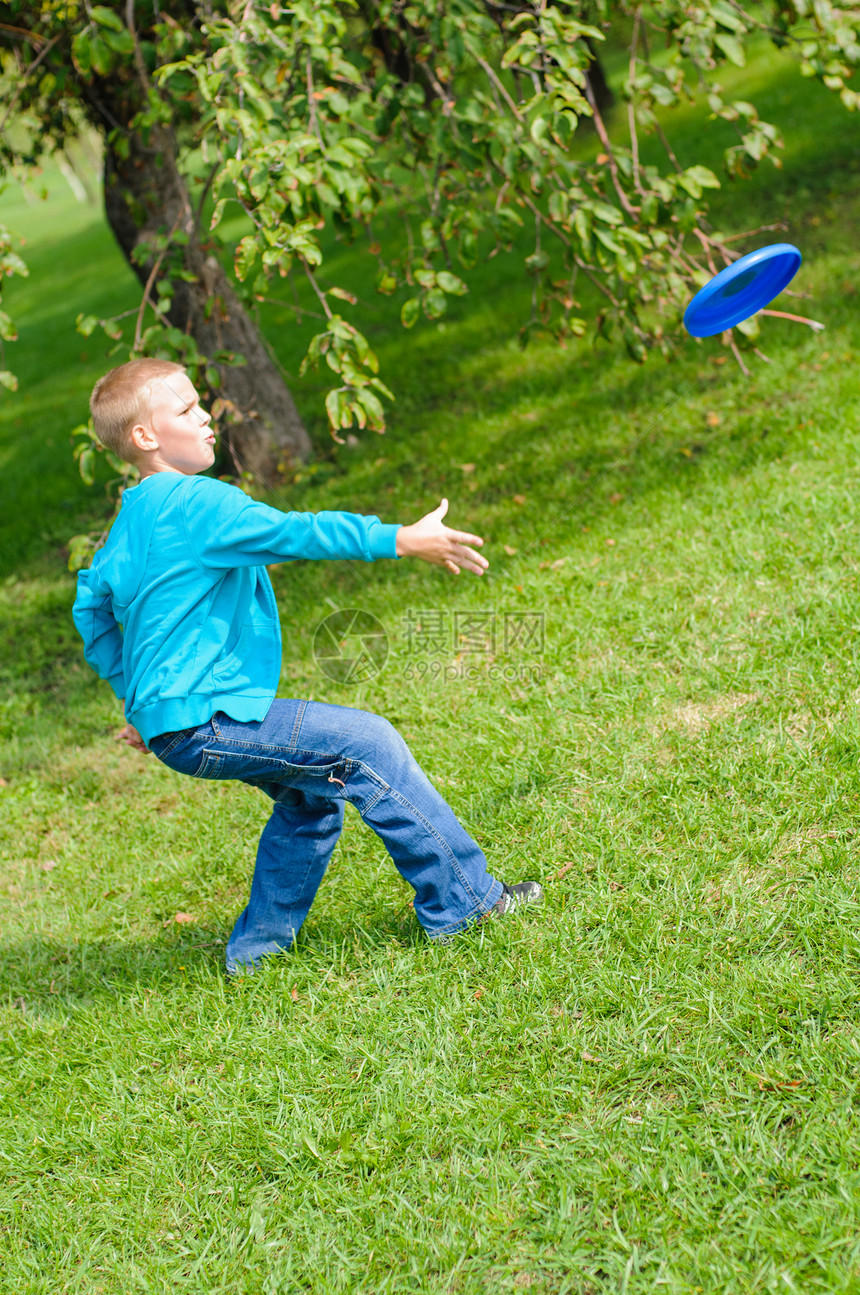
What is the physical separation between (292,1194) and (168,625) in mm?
1427

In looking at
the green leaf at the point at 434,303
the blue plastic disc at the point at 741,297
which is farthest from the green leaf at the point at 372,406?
the blue plastic disc at the point at 741,297

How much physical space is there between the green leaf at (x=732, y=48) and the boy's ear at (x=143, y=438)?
9.96 ft

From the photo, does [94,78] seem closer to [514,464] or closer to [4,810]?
[514,464]

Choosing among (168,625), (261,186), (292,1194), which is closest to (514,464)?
(261,186)

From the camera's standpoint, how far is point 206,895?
142 inches

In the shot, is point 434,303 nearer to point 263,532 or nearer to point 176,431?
point 176,431

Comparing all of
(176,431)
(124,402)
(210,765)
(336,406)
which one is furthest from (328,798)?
(336,406)

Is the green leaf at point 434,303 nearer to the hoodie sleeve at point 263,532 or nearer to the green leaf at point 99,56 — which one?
the green leaf at point 99,56

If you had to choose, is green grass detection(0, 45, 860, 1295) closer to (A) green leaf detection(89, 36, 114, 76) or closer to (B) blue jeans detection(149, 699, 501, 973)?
(B) blue jeans detection(149, 699, 501, 973)

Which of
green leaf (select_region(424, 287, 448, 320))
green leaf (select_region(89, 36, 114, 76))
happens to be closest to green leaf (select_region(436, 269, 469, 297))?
green leaf (select_region(424, 287, 448, 320))

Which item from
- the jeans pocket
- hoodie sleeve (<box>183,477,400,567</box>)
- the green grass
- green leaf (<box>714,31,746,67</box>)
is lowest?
the green grass

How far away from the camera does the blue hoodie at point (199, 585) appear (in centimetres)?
247

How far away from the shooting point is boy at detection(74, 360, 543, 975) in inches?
98.7

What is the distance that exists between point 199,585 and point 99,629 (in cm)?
46
